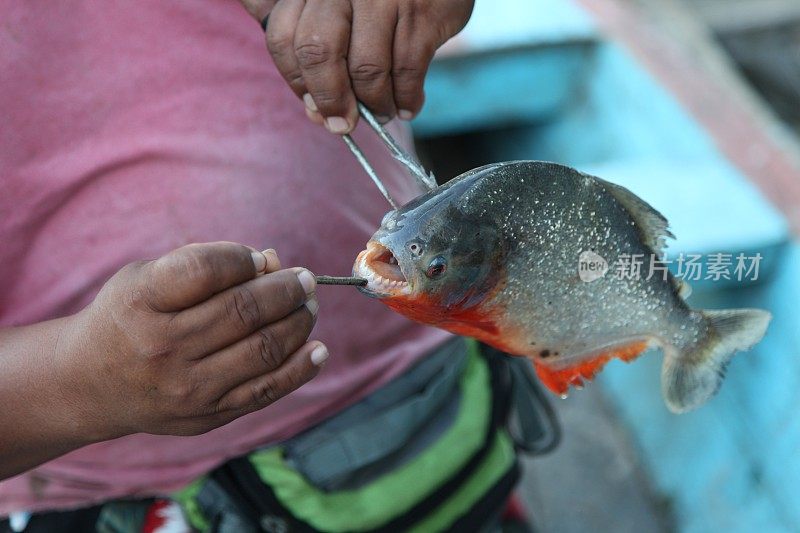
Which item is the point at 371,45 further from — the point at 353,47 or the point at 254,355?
the point at 254,355

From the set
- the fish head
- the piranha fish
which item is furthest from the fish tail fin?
the fish head

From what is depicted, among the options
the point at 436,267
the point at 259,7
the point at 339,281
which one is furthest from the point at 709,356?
the point at 259,7

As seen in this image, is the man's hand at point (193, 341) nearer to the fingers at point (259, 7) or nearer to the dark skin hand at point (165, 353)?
the dark skin hand at point (165, 353)

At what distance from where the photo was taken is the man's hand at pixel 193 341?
2.99 feet

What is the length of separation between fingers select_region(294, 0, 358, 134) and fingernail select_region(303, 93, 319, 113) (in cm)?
2

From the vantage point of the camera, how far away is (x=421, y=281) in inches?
41.4

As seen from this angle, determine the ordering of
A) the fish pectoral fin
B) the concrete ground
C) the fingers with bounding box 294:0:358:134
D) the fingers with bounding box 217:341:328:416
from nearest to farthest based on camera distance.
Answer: the fingers with bounding box 217:341:328:416
the fingers with bounding box 294:0:358:134
the fish pectoral fin
the concrete ground

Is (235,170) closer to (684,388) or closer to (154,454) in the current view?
(154,454)

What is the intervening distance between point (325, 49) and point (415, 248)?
1.16 ft

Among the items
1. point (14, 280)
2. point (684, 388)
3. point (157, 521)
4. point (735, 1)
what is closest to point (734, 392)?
point (684, 388)

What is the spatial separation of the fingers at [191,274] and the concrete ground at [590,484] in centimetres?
201

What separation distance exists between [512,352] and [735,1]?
11.3 ft

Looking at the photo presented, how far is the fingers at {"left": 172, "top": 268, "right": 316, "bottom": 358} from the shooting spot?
92 centimetres

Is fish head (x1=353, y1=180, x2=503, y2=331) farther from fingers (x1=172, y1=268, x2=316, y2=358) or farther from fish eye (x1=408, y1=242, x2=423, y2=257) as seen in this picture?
fingers (x1=172, y1=268, x2=316, y2=358)
